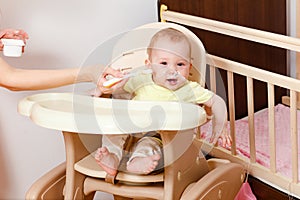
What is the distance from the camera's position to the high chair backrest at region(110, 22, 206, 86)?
176cm

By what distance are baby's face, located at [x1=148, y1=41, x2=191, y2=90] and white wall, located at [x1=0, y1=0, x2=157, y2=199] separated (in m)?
0.56

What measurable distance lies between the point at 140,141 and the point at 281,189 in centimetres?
54

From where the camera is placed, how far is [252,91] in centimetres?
184

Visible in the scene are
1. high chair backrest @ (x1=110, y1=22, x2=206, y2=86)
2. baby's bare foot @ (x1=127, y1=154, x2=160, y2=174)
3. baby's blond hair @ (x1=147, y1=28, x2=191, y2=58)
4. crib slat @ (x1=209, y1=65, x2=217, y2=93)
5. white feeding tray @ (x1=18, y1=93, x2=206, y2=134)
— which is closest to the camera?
white feeding tray @ (x1=18, y1=93, x2=206, y2=134)

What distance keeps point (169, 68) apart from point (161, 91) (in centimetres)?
7

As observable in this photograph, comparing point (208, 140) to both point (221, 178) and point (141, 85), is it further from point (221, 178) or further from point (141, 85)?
point (141, 85)

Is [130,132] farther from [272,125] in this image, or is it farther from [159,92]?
[272,125]

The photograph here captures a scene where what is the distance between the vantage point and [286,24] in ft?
8.66

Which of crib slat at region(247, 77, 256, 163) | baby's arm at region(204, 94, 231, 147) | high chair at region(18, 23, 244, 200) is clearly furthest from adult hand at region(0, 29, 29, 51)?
crib slat at region(247, 77, 256, 163)

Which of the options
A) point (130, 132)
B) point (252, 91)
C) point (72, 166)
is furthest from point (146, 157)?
point (252, 91)

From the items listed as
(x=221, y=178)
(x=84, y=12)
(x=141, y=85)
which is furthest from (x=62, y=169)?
(x=84, y=12)

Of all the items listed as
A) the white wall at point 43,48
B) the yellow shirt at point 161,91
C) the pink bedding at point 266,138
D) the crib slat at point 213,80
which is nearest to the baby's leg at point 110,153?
the yellow shirt at point 161,91

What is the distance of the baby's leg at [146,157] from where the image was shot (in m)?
1.52

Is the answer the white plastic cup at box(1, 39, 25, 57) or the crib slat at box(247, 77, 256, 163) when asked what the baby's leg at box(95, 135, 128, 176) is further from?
the crib slat at box(247, 77, 256, 163)
